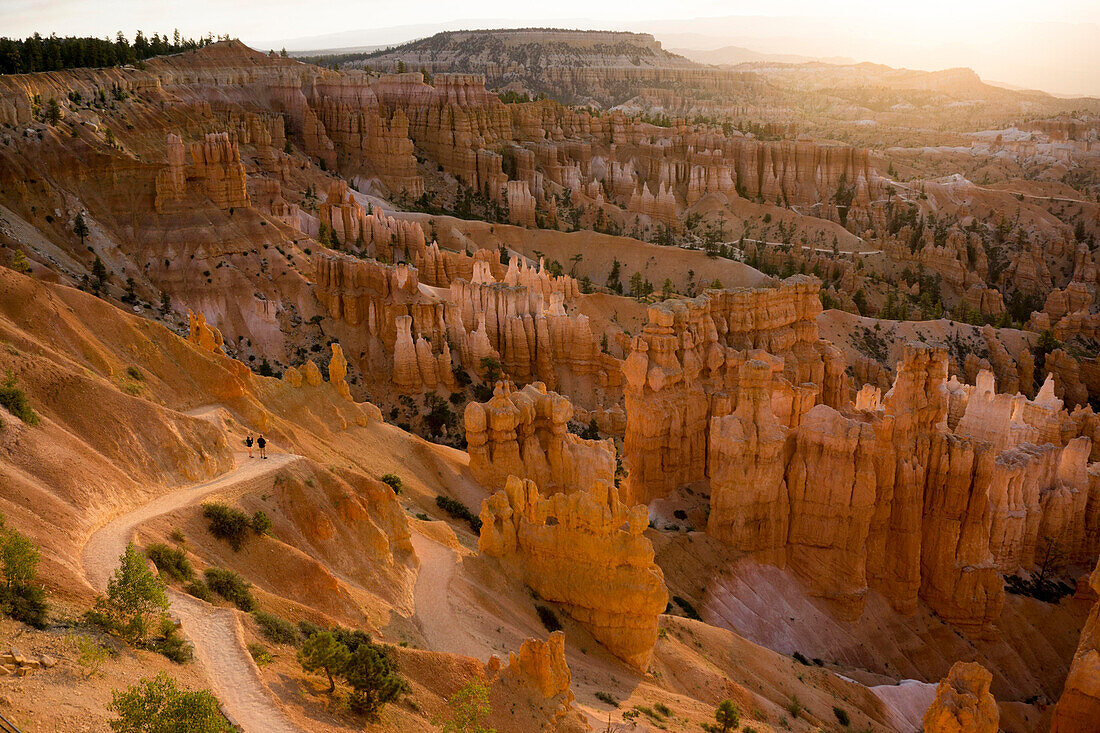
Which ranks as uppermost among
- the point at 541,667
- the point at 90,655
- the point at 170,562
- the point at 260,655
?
the point at 90,655

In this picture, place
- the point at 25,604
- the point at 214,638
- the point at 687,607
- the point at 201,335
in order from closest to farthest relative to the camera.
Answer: the point at 25,604 < the point at 214,638 < the point at 687,607 < the point at 201,335

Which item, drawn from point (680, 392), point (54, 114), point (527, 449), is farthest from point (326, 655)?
point (54, 114)

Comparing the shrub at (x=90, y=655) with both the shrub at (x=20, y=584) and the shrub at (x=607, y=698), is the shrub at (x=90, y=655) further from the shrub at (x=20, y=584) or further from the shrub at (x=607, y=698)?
the shrub at (x=607, y=698)

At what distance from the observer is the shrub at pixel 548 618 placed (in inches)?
781

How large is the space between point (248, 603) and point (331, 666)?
2.35m

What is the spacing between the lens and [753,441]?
1127 inches

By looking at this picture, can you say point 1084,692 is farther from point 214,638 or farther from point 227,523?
point 227,523

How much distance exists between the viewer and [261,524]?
16.1 metres

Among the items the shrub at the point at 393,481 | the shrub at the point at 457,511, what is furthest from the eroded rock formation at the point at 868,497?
the shrub at the point at 393,481

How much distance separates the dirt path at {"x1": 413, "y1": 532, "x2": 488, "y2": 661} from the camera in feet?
55.4

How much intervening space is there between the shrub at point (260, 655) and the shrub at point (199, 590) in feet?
4.36

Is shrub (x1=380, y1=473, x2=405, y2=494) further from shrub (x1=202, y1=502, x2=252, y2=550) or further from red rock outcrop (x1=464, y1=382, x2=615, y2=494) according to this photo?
shrub (x1=202, y1=502, x2=252, y2=550)

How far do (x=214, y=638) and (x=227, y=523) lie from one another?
3.81m

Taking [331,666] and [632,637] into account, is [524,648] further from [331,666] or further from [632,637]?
[632,637]
